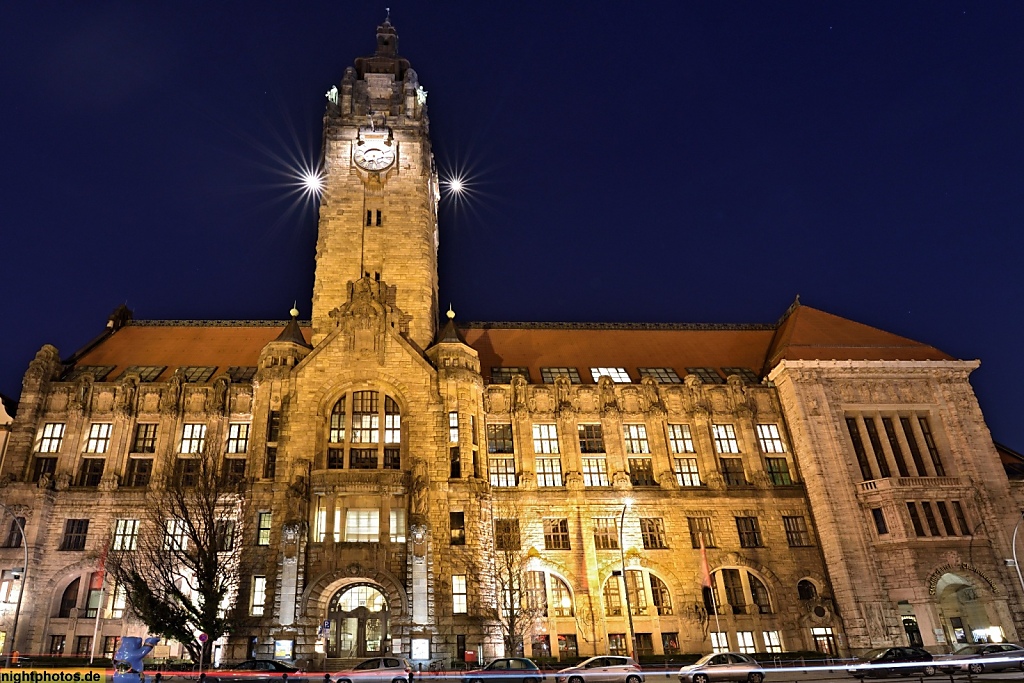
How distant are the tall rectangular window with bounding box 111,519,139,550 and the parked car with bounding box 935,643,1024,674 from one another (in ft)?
160

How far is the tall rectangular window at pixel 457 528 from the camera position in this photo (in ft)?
151

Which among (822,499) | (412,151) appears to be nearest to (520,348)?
(412,151)

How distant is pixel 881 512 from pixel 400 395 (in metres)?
34.4

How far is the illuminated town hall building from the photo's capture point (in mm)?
45062

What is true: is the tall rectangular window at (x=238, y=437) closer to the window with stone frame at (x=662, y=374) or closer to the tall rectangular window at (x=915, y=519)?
the window with stone frame at (x=662, y=374)

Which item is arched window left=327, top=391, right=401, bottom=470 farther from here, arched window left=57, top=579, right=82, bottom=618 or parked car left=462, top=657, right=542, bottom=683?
arched window left=57, top=579, right=82, bottom=618

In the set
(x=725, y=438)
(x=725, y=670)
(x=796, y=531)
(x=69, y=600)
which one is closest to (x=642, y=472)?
(x=725, y=438)

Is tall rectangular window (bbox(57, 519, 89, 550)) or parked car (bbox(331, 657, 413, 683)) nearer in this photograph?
parked car (bbox(331, 657, 413, 683))

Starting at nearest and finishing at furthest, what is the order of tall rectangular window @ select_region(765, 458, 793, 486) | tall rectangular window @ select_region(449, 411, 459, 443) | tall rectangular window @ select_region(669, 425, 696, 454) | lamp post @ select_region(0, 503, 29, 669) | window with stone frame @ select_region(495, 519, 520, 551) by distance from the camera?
lamp post @ select_region(0, 503, 29, 669), window with stone frame @ select_region(495, 519, 520, 551), tall rectangular window @ select_region(449, 411, 459, 443), tall rectangular window @ select_region(765, 458, 793, 486), tall rectangular window @ select_region(669, 425, 696, 454)

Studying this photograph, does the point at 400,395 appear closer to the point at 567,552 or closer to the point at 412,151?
the point at 567,552

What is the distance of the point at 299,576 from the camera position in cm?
4356

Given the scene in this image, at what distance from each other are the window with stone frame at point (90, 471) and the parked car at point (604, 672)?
36.6 meters

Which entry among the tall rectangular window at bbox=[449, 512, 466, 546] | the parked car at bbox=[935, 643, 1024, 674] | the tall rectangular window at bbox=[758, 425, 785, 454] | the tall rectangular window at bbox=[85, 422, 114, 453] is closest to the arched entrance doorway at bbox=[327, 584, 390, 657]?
the tall rectangular window at bbox=[449, 512, 466, 546]

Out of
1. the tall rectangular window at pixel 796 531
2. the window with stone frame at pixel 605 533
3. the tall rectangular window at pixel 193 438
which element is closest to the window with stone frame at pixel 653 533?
the window with stone frame at pixel 605 533
